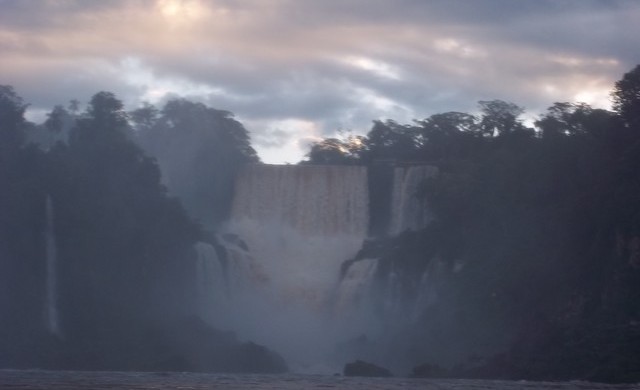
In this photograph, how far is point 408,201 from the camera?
91125mm

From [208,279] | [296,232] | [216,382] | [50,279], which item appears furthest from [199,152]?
[216,382]

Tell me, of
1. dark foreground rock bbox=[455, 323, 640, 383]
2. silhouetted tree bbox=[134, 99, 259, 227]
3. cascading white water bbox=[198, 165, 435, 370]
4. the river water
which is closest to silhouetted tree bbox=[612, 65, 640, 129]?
dark foreground rock bbox=[455, 323, 640, 383]

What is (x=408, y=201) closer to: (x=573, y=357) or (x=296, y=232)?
(x=296, y=232)

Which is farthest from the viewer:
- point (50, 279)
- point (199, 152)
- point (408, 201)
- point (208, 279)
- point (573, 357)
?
point (199, 152)

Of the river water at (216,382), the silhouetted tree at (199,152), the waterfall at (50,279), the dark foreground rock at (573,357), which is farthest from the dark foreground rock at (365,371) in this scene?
the silhouetted tree at (199,152)

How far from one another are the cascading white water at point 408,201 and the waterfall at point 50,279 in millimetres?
26980

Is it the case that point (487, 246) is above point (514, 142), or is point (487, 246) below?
below

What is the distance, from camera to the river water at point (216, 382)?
5106 centimetres

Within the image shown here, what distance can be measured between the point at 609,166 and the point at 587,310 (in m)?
7.59

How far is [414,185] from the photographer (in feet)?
297

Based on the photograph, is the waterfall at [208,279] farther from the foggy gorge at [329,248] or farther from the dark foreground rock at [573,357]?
the dark foreground rock at [573,357]

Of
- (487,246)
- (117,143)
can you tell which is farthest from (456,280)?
(117,143)

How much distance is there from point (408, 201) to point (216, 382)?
37.6 m

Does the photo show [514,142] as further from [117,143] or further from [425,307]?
[117,143]
